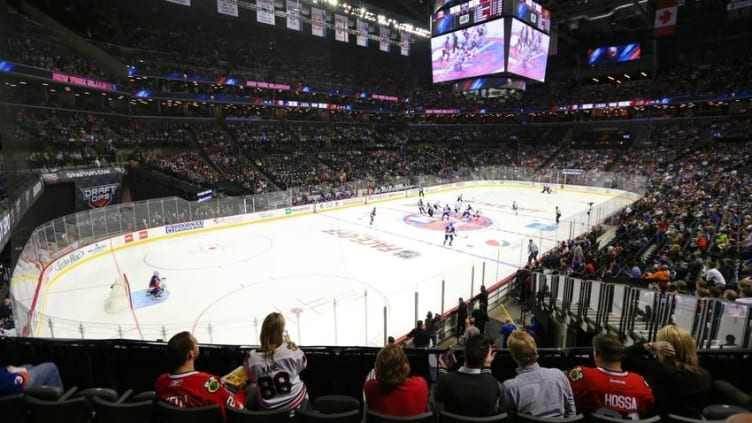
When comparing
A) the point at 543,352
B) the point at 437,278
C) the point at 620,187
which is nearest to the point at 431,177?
the point at 620,187

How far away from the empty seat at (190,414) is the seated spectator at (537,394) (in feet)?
6.24

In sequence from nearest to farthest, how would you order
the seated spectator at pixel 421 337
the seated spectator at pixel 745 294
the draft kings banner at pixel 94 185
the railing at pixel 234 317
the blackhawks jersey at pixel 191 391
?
the blackhawks jersey at pixel 191 391 → the seated spectator at pixel 745 294 → the seated spectator at pixel 421 337 → the railing at pixel 234 317 → the draft kings banner at pixel 94 185

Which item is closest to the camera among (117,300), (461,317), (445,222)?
(461,317)

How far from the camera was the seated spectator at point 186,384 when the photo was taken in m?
2.70

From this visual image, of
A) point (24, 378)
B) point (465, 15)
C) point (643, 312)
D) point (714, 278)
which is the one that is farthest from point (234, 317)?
point (465, 15)

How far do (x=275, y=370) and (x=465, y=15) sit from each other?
2538 centimetres

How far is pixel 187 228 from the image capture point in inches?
818

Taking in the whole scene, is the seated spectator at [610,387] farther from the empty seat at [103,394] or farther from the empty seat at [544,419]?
the empty seat at [103,394]

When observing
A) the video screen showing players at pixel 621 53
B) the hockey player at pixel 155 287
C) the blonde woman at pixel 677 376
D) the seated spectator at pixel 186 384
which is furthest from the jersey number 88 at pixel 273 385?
the video screen showing players at pixel 621 53

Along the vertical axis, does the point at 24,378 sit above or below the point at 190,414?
below

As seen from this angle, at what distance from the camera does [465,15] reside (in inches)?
933

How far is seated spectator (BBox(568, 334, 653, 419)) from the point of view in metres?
2.61

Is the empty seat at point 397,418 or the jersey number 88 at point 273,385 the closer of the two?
the empty seat at point 397,418

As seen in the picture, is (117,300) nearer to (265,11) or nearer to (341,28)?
(265,11)
